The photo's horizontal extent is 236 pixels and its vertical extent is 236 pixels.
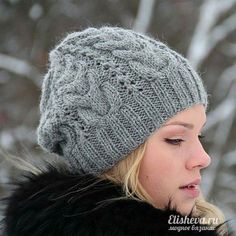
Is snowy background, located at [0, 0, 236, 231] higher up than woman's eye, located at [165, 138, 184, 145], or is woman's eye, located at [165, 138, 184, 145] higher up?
snowy background, located at [0, 0, 236, 231]

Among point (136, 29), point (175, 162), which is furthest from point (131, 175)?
point (136, 29)

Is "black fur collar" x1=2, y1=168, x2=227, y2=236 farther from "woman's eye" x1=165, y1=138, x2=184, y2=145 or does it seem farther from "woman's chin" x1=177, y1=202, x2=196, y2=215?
"woman's eye" x1=165, y1=138, x2=184, y2=145

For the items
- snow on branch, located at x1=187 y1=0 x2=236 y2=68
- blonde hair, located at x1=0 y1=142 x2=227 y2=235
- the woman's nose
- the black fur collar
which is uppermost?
snow on branch, located at x1=187 y1=0 x2=236 y2=68

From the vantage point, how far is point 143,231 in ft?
4.44

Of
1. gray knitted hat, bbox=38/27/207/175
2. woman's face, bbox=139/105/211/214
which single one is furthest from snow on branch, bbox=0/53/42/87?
woman's face, bbox=139/105/211/214

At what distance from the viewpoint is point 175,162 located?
57.9 inches

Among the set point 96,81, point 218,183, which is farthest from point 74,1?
point 96,81

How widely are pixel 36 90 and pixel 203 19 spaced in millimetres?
2587

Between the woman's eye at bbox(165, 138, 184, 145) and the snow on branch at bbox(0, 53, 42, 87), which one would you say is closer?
the woman's eye at bbox(165, 138, 184, 145)

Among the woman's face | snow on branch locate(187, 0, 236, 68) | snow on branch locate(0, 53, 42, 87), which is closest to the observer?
the woman's face

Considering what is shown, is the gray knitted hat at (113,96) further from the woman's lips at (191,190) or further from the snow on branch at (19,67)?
the snow on branch at (19,67)

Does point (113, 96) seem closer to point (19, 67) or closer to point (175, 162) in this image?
point (175, 162)

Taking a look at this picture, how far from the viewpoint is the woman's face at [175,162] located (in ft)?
4.81

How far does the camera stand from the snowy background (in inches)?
282
